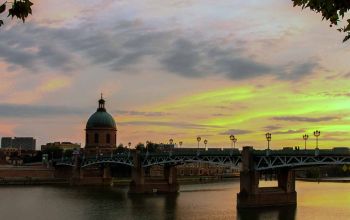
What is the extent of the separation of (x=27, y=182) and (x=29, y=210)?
75.4 meters

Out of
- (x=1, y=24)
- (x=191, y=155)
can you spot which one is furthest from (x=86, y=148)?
(x=1, y=24)

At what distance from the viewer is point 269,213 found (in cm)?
6719

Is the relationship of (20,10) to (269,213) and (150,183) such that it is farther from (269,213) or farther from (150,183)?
(150,183)

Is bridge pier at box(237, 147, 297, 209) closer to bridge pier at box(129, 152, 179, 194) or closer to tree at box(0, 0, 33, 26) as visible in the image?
bridge pier at box(129, 152, 179, 194)

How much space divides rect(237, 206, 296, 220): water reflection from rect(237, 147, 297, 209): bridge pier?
2.54m

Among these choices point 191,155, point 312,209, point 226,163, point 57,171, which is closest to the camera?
point 312,209

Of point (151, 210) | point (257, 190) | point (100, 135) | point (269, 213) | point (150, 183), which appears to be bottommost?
point (151, 210)

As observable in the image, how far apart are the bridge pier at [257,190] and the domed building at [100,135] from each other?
94934 millimetres

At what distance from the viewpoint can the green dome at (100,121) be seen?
170750mm

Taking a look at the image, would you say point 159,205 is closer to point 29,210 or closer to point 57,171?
point 29,210

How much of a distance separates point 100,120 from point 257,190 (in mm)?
101068

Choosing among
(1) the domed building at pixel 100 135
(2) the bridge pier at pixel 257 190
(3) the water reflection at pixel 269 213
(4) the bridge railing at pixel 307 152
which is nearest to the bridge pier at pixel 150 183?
(2) the bridge pier at pixel 257 190

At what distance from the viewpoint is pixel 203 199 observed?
289ft

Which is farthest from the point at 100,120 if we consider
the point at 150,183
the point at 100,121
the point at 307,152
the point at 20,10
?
the point at 20,10
